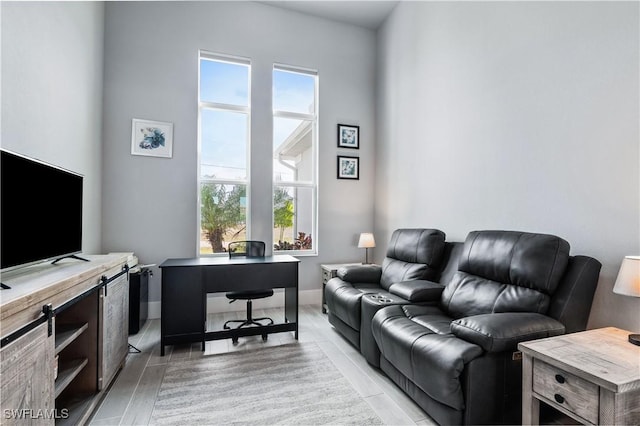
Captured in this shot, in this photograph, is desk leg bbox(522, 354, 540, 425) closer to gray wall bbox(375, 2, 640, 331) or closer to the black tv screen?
gray wall bbox(375, 2, 640, 331)

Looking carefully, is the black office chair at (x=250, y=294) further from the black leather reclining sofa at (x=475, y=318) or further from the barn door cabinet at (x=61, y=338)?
the barn door cabinet at (x=61, y=338)

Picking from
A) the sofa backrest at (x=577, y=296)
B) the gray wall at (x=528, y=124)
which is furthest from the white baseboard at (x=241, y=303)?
the sofa backrest at (x=577, y=296)

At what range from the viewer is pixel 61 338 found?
1.66 m

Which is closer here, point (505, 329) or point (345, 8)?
point (505, 329)

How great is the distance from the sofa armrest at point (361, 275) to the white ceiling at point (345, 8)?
3548mm

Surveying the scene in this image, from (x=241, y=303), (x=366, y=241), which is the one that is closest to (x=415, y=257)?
(x=366, y=241)

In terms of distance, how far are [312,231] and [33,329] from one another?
345cm

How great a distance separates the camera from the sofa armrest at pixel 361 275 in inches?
128

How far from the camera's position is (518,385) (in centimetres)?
169

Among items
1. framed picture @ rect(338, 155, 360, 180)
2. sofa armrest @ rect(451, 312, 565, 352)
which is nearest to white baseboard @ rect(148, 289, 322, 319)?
framed picture @ rect(338, 155, 360, 180)

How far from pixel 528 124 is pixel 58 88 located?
3829 mm

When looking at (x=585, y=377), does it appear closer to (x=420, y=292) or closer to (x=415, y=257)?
(x=420, y=292)

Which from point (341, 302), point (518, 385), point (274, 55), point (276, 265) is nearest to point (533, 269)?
point (518, 385)

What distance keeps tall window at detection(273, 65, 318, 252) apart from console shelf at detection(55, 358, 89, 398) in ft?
8.55
